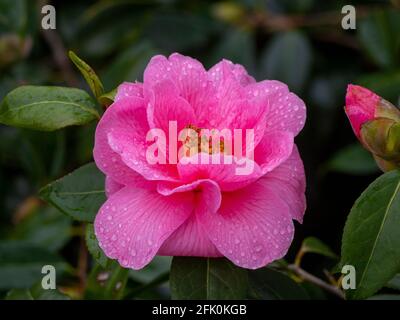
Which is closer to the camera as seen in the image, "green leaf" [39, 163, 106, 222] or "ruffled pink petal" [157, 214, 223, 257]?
"ruffled pink petal" [157, 214, 223, 257]

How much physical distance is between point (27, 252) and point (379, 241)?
0.71 meters

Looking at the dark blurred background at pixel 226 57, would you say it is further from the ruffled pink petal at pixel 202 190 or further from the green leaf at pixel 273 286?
the ruffled pink petal at pixel 202 190

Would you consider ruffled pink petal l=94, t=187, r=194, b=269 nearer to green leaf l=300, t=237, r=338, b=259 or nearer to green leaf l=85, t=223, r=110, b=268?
green leaf l=85, t=223, r=110, b=268

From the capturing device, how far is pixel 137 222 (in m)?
0.87

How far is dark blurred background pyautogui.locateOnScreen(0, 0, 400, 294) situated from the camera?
170cm

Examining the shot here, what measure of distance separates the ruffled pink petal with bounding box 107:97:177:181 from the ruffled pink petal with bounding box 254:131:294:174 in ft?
0.33

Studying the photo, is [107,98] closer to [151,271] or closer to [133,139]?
[133,139]

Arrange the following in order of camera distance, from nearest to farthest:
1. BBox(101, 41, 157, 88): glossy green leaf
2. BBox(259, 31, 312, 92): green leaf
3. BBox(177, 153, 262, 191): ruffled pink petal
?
1. BBox(177, 153, 262, 191): ruffled pink petal
2. BBox(101, 41, 157, 88): glossy green leaf
3. BBox(259, 31, 312, 92): green leaf

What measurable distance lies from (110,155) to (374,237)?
1.06 feet

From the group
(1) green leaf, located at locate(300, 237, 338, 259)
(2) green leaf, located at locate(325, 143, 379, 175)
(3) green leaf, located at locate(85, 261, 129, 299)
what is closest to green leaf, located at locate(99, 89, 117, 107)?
(3) green leaf, located at locate(85, 261, 129, 299)

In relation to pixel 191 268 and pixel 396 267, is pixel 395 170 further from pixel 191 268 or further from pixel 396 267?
pixel 191 268

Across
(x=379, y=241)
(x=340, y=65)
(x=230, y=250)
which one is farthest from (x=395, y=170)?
(x=340, y=65)

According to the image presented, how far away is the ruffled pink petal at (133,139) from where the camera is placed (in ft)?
2.84

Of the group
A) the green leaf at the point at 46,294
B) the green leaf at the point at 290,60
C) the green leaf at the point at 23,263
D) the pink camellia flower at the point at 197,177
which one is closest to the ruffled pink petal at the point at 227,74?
the pink camellia flower at the point at 197,177
